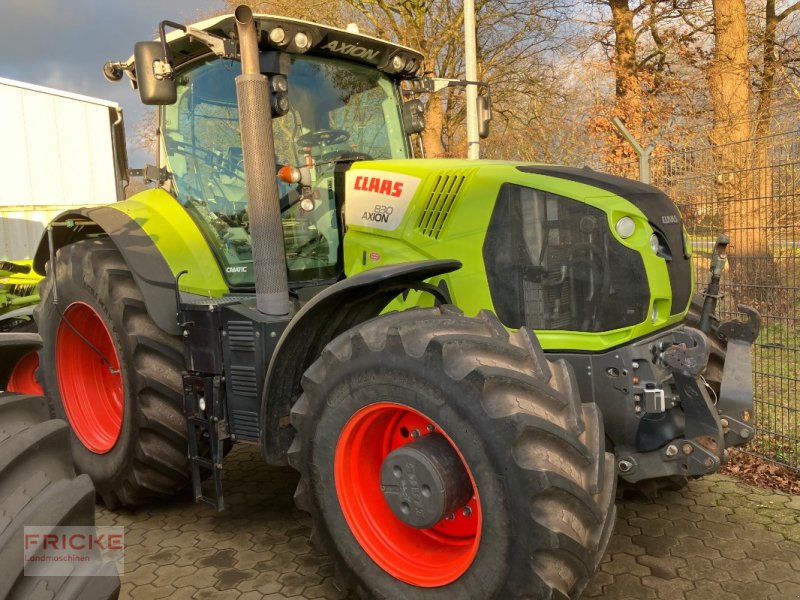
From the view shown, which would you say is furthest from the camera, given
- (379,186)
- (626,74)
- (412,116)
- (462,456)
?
(626,74)

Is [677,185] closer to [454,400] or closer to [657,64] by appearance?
[454,400]

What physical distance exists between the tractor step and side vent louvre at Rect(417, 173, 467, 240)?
1.26m

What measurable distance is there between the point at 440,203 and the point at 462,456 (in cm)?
128

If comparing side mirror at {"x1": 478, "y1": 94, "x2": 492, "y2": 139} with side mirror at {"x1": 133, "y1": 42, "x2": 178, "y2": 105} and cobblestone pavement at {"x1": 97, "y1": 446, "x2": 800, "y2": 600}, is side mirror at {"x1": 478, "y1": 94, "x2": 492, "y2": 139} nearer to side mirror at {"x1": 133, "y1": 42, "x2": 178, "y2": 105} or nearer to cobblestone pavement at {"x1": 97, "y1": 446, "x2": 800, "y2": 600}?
side mirror at {"x1": 133, "y1": 42, "x2": 178, "y2": 105}

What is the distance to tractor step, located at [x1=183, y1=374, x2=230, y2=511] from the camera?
3.31 meters

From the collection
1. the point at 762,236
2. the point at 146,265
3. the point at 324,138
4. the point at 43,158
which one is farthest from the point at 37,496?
the point at 43,158

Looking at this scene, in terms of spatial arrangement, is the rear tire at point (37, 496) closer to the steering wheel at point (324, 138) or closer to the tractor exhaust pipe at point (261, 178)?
the tractor exhaust pipe at point (261, 178)

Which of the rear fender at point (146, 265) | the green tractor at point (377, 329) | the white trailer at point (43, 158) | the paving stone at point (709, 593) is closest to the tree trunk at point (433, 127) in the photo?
the white trailer at point (43, 158)

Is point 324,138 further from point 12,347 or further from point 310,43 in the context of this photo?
point 12,347

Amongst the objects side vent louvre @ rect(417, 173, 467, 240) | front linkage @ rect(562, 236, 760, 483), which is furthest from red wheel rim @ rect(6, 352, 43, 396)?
front linkage @ rect(562, 236, 760, 483)

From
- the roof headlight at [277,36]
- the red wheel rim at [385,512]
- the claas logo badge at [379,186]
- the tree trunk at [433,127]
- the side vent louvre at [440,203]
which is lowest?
the red wheel rim at [385,512]

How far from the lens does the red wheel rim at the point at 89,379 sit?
4.07m

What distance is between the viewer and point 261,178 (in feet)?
10.3

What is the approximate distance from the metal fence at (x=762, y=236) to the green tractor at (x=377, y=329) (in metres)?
1.16
